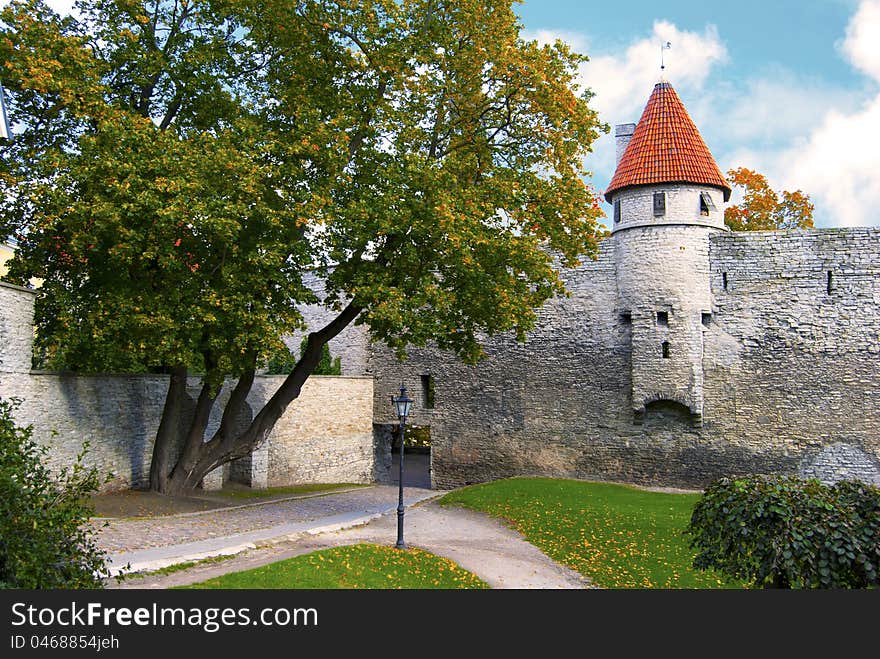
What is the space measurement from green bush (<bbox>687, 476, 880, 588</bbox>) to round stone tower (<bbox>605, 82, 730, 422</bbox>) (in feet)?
38.6

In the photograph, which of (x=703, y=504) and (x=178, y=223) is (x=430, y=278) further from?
(x=703, y=504)

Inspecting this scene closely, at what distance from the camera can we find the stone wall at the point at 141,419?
14.0 m

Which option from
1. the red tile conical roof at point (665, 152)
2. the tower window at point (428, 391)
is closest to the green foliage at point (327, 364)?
the tower window at point (428, 391)

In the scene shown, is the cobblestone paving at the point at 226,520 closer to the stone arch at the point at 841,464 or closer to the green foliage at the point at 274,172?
the green foliage at the point at 274,172

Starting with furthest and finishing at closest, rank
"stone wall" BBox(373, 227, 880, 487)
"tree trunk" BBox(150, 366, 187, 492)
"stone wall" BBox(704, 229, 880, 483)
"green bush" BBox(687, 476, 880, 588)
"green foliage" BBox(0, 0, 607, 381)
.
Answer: "stone wall" BBox(373, 227, 880, 487)
"stone wall" BBox(704, 229, 880, 483)
"tree trunk" BBox(150, 366, 187, 492)
"green foliage" BBox(0, 0, 607, 381)
"green bush" BBox(687, 476, 880, 588)

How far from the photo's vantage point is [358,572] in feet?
32.8

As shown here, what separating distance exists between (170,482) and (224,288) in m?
5.07

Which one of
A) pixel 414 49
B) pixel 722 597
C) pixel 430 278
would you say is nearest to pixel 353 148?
pixel 414 49

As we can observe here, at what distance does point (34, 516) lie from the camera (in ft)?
21.2

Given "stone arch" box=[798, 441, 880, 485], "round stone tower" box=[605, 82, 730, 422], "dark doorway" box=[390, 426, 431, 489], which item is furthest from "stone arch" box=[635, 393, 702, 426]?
"dark doorway" box=[390, 426, 431, 489]

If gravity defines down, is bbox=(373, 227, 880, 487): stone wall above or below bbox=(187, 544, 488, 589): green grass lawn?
above

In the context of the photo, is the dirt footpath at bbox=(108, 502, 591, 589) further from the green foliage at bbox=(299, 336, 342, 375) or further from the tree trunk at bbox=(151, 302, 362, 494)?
the green foliage at bbox=(299, 336, 342, 375)

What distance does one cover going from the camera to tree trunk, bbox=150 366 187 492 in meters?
16.4

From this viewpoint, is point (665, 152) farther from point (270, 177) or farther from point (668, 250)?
point (270, 177)
